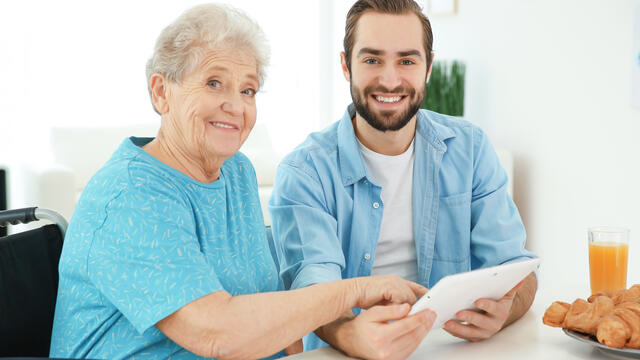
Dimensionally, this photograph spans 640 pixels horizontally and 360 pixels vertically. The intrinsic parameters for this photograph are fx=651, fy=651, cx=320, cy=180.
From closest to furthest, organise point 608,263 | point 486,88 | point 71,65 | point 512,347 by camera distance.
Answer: point 512,347
point 608,263
point 486,88
point 71,65

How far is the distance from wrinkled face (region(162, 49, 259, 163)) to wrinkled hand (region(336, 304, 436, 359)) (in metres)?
0.41

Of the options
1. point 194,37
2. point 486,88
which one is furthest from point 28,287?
point 486,88

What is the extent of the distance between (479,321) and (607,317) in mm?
202

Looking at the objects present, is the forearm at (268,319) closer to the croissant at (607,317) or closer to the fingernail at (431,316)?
the fingernail at (431,316)

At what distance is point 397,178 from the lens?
5.47 ft

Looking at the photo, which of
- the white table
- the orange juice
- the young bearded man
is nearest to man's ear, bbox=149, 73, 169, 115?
the young bearded man

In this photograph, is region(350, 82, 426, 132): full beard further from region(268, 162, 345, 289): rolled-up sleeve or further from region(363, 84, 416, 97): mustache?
region(268, 162, 345, 289): rolled-up sleeve

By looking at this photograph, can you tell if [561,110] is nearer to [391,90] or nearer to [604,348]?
[391,90]

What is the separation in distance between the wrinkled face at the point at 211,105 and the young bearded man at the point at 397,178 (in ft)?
1.10

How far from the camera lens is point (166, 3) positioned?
5012 mm

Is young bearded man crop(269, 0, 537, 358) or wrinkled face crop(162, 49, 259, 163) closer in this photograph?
wrinkled face crop(162, 49, 259, 163)

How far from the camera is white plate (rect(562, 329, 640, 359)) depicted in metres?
0.96

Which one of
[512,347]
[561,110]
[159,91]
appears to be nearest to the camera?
[512,347]

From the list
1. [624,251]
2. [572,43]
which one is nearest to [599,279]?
[624,251]
